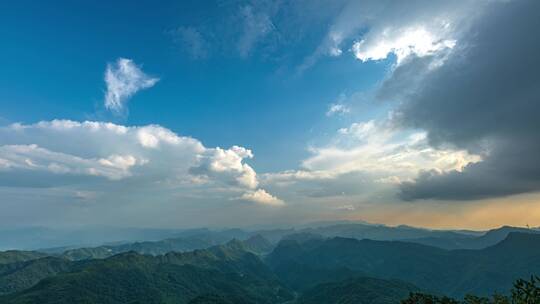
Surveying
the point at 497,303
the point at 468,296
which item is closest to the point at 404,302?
the point at 468,296

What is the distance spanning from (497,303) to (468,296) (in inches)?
314

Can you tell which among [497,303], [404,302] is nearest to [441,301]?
[404,302]

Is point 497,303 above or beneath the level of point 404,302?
above

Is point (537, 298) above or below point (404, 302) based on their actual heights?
above

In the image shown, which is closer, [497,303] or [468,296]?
[497,303]

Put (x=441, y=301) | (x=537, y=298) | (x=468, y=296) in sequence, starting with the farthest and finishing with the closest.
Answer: (x=441, y=301)
(x=468, y=296)
(x=537, y=298)

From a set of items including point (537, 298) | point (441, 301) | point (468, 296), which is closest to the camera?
point (537, 298)

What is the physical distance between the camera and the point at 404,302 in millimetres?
85250

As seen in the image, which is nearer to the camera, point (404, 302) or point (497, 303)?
point (497, 303)

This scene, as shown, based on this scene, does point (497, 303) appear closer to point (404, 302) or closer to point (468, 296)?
point (468, 296)

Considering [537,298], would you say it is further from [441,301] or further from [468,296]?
[441,301]

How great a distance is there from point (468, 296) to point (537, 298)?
492 inches

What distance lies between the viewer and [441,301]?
8506 cm

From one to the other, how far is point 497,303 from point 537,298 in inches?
245
